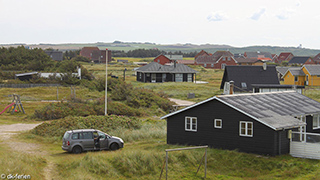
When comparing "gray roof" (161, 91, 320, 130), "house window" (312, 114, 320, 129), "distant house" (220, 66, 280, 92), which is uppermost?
"distant house" (220, 66, 280, 92)

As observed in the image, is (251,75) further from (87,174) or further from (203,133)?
(87,174)

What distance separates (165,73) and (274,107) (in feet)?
164

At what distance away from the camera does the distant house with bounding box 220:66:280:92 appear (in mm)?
53156

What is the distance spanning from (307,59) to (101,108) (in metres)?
118

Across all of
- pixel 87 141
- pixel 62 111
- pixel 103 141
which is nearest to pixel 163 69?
pixel 62 111

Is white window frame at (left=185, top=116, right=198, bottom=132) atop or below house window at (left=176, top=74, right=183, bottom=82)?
below

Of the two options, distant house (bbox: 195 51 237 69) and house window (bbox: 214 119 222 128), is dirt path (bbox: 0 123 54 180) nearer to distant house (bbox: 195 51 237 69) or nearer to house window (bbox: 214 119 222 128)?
house window (bbox: 214 119 222 128)

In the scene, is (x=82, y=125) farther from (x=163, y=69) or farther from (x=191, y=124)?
(x=163, y=69)

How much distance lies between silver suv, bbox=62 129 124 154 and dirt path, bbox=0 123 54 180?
5.24 ft

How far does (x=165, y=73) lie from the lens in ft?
246

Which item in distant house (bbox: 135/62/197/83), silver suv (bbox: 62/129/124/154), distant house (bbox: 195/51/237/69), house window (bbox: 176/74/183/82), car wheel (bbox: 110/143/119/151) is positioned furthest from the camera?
distant house (bbox: 195/51/237/69)

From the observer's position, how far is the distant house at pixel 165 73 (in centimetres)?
7406

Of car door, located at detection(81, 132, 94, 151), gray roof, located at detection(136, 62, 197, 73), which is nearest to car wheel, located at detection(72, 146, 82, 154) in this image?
car door, located at detection(81, 132, 94, 151)

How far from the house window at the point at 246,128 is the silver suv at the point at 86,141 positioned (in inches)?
290
